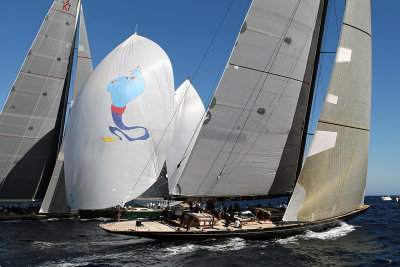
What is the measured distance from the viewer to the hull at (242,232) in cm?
1760

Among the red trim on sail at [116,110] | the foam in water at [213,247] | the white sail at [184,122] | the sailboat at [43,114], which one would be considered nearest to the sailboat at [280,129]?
the foam in water at [213,247]

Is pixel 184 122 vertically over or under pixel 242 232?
over

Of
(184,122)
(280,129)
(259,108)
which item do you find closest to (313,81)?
(280,129)

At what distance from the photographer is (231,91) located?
767 inches

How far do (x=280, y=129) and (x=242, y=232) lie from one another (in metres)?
6.59

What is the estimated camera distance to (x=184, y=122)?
1368 inches

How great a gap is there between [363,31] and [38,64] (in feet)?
86.9

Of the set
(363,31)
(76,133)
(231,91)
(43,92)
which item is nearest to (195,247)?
(231,91)

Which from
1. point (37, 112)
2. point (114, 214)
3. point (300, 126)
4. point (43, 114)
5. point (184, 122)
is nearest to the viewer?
point (300, 126)

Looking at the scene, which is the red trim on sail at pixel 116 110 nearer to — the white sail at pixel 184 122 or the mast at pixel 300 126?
the white sail at pixel 184 122

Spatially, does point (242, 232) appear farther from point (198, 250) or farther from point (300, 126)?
point (300, 126)

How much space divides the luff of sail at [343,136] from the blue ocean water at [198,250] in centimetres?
177

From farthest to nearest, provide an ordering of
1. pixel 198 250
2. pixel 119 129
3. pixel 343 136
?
pixel 119 129, pixel 343 136, pixel 198 250

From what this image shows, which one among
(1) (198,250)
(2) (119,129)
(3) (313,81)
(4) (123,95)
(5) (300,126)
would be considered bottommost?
(1) (198,250)
